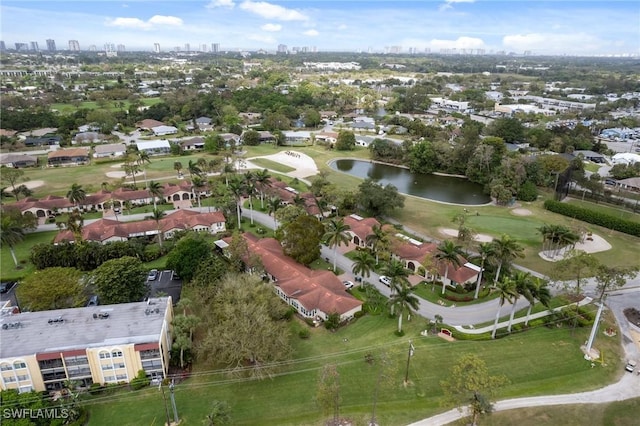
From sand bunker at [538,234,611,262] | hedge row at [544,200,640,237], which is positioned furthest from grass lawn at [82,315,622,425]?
hedge row at [544,200,640,237]

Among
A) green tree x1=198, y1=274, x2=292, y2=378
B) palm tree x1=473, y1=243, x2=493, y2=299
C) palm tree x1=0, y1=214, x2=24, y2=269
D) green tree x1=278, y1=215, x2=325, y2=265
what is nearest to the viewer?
green tree x1=198, y1=274, x2=292, y2=378

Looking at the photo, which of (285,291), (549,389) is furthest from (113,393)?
(549,389)

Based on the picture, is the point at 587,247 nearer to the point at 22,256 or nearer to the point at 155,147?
the point at 22,256

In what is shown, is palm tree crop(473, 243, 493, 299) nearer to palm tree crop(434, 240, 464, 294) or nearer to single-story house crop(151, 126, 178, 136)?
palm tree crop(434, 240, 464, 294)

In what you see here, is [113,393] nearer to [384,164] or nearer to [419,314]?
[419,314]

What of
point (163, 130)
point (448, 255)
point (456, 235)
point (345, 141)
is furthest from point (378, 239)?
point (163, 130)

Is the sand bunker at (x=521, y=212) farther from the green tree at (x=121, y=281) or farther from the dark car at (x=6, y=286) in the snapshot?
the dark car at (x=6, y=286)

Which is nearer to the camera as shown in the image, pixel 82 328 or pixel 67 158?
pixel 82 328
